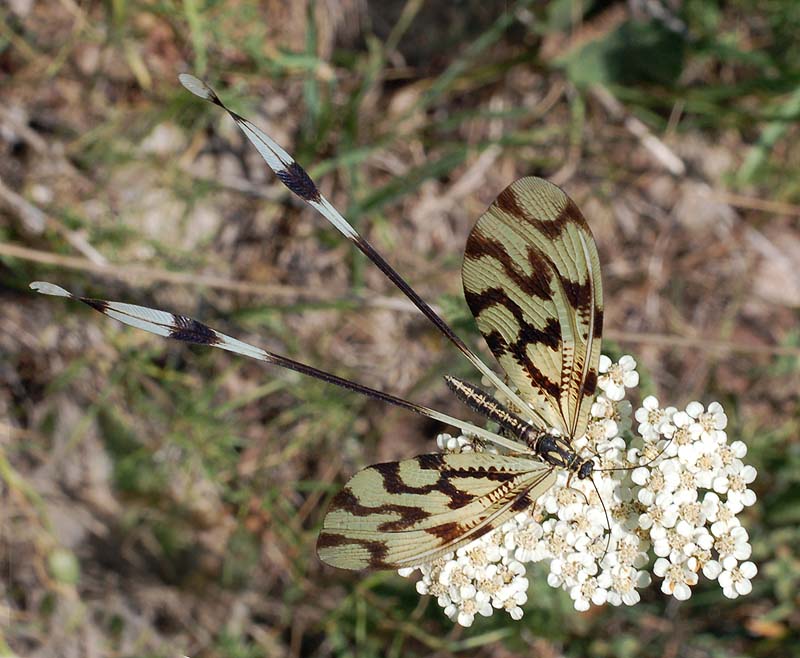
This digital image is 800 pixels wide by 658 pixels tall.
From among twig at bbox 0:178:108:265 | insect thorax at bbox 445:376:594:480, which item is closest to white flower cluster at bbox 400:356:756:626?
insect thorax at bbox 445:376:594:480

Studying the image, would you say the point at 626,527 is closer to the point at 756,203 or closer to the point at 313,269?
the point at 313,269

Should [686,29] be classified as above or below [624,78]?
above

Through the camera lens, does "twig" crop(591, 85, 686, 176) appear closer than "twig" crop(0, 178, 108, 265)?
No

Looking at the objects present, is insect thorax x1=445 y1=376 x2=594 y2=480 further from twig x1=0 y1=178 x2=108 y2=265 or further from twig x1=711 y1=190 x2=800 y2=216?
twig x1=711 y1=190 x2=800 y2=216

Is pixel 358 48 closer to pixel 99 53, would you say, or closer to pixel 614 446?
pixel 99 53

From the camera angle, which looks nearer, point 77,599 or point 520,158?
point 77,599

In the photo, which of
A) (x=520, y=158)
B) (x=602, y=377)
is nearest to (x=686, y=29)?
(x=520, y=158)

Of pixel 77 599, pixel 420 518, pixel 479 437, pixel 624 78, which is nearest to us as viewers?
pixel 420 518

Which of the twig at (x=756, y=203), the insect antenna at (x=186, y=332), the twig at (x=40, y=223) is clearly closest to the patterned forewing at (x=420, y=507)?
the insect antenna at (x=186, y=332)
